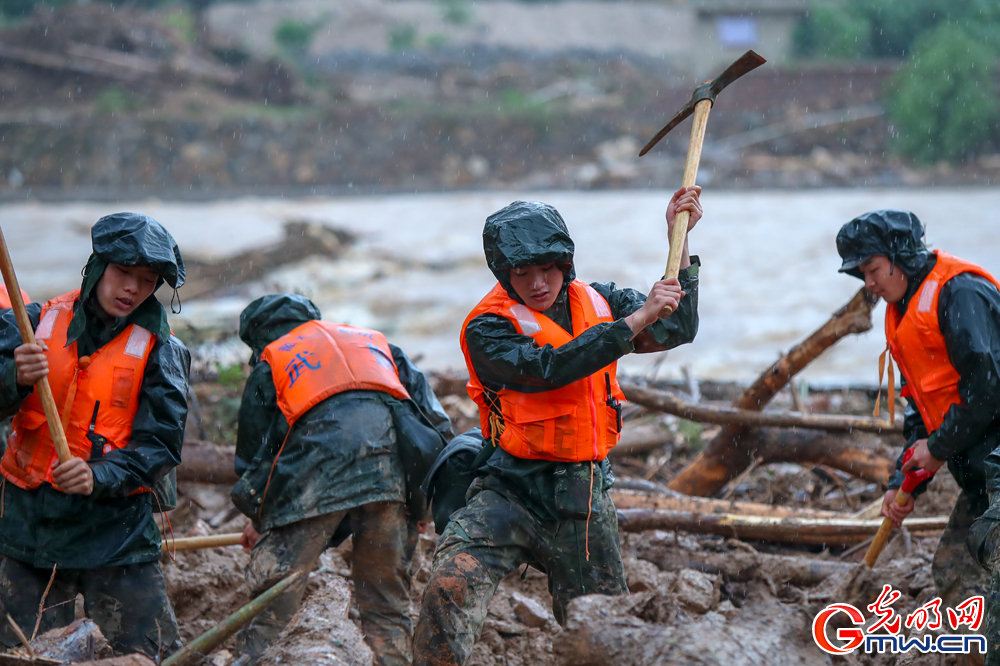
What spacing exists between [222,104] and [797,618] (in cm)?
2916

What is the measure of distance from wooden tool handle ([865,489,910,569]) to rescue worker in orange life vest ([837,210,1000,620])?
3 centimetres

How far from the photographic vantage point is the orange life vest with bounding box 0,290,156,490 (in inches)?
136

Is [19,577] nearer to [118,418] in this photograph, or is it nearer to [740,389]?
[118,418]

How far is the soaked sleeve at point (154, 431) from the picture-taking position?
3.42m

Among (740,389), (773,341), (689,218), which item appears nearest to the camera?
(689,218)

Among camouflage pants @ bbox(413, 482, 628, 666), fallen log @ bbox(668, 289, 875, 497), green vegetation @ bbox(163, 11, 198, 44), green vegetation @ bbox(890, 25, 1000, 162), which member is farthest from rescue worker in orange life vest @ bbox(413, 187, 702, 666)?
green vegetation @ bbox(163, 11, 198, 44)

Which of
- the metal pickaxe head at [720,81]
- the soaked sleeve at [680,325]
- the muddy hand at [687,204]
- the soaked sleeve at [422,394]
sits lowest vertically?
the soaked sleeve at [422,394]

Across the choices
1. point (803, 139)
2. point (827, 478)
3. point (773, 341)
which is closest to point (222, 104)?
point (803, 139)

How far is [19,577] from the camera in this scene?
3449mm


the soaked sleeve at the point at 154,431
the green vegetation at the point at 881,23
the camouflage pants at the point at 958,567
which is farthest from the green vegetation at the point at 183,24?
the camouflage pants at the point at 958,567

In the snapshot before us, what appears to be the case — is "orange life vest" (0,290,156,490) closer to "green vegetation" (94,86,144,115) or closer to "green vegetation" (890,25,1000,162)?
"green vegetation" (890,25,1000,162)

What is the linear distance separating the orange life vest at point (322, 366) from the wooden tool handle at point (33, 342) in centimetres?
95

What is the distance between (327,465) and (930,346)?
2590 mm

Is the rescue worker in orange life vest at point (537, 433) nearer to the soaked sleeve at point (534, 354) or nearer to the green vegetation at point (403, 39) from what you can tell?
the soaked sleeve at point (534, 354)
